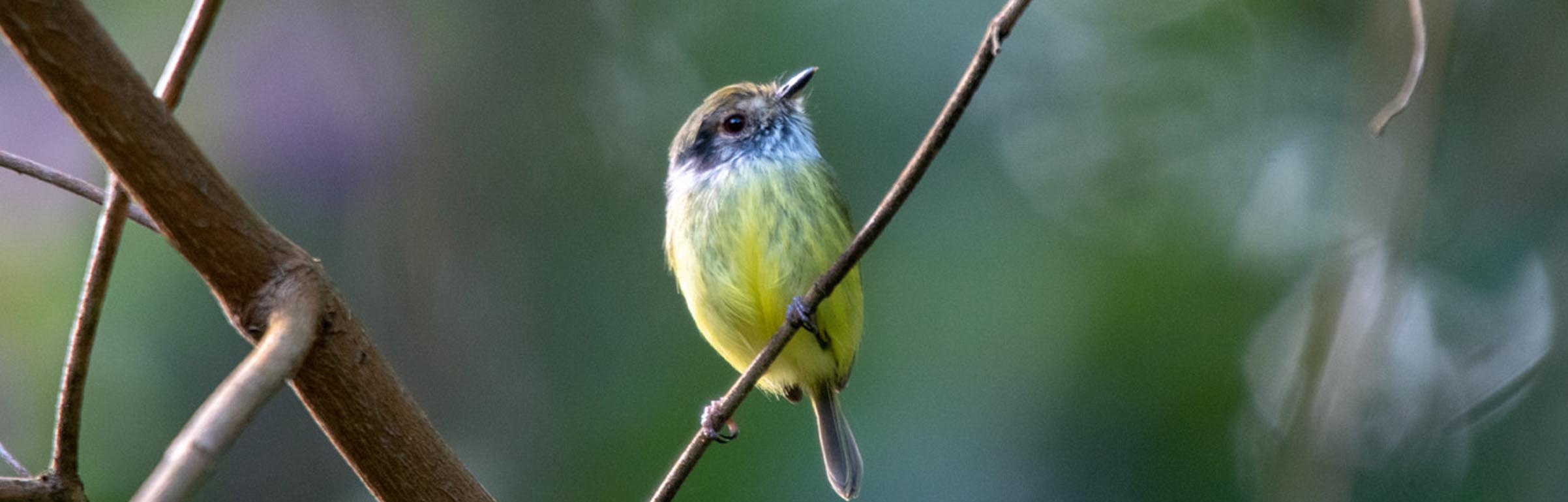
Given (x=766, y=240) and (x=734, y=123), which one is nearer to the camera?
(x=766, y=240)

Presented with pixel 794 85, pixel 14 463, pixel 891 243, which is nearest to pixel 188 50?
pixel 14 463

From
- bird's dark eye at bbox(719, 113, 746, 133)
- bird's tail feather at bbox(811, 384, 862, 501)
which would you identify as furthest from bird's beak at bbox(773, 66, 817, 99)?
bird's tail feather at bbox(811, 384, 862, 501)

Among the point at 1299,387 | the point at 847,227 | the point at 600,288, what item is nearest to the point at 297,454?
the point at 600,288

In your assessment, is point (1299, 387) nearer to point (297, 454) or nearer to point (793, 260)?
point (793, 260)

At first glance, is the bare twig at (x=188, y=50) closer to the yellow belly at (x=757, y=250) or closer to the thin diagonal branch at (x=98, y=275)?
the thin diagonal branch at (x=98, y=275)

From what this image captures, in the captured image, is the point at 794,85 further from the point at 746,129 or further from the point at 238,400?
the point at 238,400

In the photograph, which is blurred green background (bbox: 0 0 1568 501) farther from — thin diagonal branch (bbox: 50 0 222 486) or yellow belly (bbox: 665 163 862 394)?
thin diagonal branch (bbox: 50 0 222 486)
